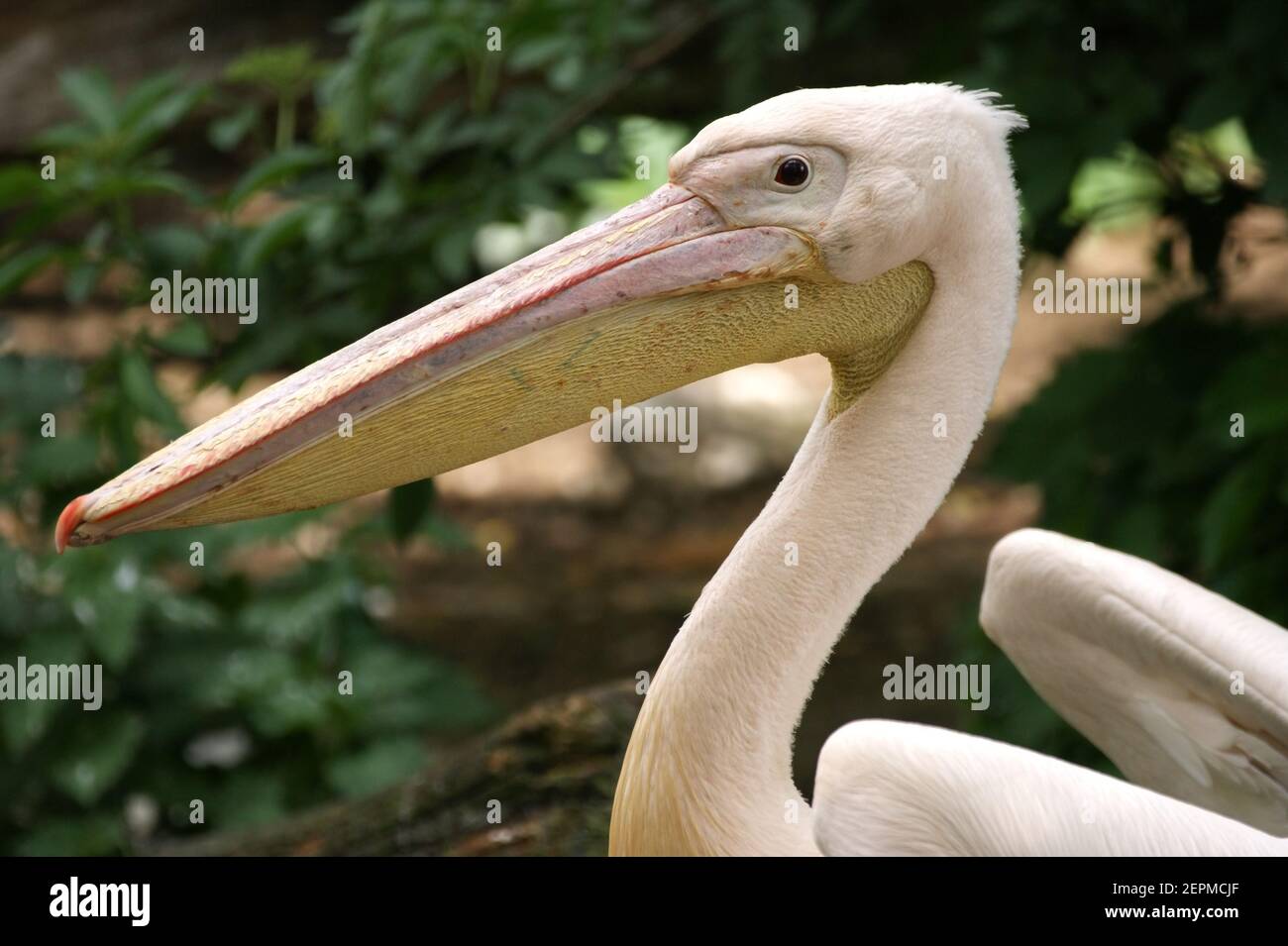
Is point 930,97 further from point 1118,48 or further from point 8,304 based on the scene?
point 8,304

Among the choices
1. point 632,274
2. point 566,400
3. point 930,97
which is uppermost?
point 930,97

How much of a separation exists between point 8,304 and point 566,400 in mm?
5091

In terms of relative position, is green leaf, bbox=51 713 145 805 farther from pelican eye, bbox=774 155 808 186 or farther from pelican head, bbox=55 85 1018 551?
pelican eye, bbox=774 155 808 186

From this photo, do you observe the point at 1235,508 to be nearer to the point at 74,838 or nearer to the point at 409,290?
the point at 409,290

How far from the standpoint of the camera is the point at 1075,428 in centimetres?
379

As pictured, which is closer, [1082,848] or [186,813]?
[1082,848]

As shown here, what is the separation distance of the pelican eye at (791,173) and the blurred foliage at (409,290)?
1.18 metres

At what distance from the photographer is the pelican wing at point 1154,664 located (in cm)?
227

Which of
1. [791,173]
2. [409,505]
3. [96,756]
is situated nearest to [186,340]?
[409,505]

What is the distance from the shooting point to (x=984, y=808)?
6.51 ft

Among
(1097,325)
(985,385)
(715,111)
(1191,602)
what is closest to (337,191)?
(715,111)

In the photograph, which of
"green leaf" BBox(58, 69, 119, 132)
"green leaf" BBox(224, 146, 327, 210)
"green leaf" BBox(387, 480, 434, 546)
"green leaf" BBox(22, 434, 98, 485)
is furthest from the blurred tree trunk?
"green leaf" BBox(58, 69, 119, 132)

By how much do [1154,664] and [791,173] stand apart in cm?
98

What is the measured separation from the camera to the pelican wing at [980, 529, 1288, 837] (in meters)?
2.27
